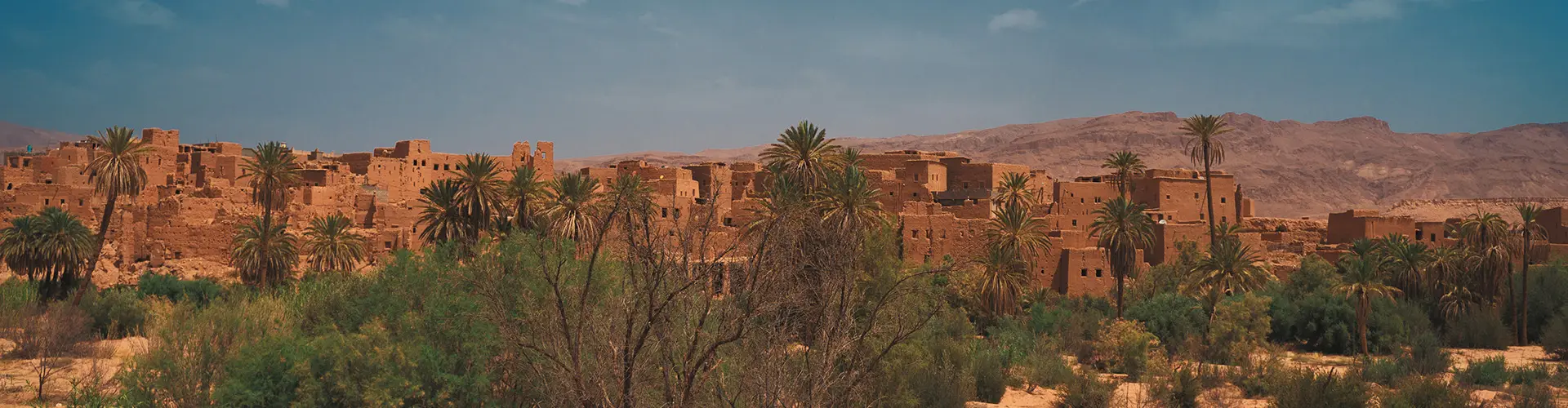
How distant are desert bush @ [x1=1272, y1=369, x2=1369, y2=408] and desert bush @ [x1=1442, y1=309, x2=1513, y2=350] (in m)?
14.3

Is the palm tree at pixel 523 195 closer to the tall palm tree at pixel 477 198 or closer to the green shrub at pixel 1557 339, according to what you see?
the tall palm tree at pixel 477 198

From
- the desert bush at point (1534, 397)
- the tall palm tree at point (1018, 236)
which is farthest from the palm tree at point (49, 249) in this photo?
the desert bush at point (1534, 397)

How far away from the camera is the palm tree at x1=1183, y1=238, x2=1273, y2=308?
34031mm

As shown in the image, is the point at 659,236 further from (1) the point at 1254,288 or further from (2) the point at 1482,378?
(1) the point at 1254,288

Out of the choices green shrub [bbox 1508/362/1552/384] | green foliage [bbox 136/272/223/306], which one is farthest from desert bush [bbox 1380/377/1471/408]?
green foliage [bbox 136/272/223/306]

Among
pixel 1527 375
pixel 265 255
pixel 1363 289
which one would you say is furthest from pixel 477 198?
pixel 1527 375

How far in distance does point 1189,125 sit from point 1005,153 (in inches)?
3993

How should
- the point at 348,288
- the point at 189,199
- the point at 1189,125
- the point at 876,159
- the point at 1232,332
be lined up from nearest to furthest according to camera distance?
the point at 348,288 < the point at 1232,332 < the point at 189,199 < the point at 1189,125 < the point at 876,159

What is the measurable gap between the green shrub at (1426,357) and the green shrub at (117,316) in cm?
2863

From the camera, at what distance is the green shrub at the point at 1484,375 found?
2292 cm

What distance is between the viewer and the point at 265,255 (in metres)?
33.1

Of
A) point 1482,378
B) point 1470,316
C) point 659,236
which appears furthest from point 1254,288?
point 659,236

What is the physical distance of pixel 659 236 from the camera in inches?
440

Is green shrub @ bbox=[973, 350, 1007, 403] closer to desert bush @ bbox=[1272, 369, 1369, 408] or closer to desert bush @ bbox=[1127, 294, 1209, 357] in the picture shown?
desert bush @ bbox=[1272, 369, 1369, 408]
